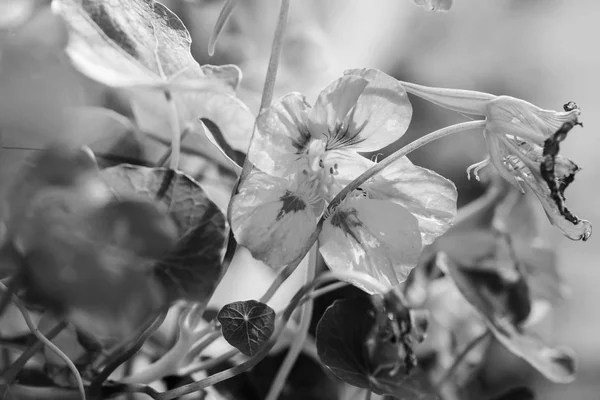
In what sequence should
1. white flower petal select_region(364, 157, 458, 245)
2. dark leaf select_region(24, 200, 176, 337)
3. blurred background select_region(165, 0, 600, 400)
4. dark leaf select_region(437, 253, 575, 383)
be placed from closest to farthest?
dark leaf select_region(24, 200, 176, 337) < white flower petal select_region(364, 157, 458, 245) < dark leaf select_region(437, 253, 575, 383) < blurred background select_region(165, 0, 600, 400)

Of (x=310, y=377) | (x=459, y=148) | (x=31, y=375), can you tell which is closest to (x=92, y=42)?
(x=31, y=375)

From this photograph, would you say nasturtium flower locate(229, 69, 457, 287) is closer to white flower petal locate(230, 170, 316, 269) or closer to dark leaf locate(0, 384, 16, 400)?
white flower petal locate(230, 170, 316, 269)

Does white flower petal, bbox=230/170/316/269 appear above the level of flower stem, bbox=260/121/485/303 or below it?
below

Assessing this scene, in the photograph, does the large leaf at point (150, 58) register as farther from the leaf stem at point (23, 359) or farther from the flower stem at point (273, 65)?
the leaf stem at point (23, 359)

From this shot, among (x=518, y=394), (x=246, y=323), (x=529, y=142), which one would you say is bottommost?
(x=518, y=394)

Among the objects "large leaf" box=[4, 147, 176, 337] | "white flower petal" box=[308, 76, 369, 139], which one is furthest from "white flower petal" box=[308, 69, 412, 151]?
"large leaf" box=[4, 147, 176, 337]

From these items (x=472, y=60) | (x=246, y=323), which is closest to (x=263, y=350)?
(x=246, y=323)

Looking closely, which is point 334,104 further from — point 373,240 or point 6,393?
point 6,393
